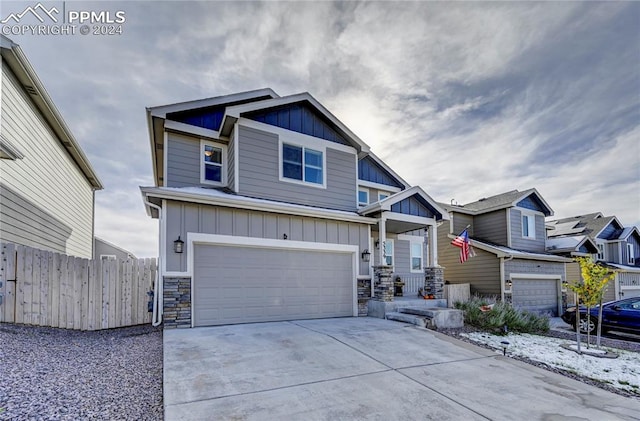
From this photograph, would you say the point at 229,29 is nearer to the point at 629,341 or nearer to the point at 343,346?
the point at 343,346

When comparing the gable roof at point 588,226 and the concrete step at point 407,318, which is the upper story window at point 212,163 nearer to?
the concrete step at point 407,318

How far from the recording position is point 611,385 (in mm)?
5121

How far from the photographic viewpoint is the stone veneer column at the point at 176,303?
25.1ft

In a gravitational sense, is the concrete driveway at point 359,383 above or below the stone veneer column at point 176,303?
below

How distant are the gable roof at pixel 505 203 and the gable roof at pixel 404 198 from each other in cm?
581

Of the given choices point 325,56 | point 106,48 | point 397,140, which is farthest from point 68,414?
point 397,140

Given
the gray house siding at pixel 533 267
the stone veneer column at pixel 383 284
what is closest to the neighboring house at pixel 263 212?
the stone veneer column at pixel 383 284

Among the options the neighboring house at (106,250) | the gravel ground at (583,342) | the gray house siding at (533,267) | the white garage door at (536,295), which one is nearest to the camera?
the gravel ground at (583,342)

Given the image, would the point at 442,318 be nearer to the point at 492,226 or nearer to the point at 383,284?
the point at 383,284

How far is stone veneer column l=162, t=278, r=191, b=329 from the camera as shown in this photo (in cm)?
765

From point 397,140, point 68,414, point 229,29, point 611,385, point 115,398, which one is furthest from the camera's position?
point 397,140

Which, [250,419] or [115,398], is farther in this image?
[115,398]

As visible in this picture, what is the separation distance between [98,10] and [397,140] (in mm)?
10255

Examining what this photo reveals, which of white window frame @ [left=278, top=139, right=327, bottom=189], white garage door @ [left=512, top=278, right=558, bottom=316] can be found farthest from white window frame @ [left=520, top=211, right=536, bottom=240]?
white window frame @ [left=278, top=139, right=327, bottom=189]
